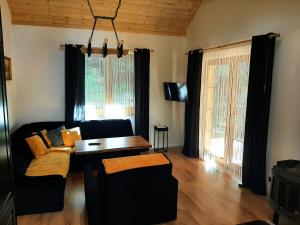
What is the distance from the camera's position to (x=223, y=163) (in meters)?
4.44

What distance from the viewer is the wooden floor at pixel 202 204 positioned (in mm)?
2898

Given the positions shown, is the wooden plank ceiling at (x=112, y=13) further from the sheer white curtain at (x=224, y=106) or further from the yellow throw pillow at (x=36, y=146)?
the yellow throw pillow at (x=36, y=146)

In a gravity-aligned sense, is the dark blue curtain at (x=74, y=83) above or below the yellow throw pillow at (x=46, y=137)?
above

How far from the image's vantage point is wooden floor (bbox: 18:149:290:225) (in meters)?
2.90

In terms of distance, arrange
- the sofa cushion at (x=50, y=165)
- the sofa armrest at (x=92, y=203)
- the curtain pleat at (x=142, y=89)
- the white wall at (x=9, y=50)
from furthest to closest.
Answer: the curtain pleat at (x=142, y=89) → the white wall at (x=9, y=50) → the sofa cushion at (x=50, y=165) → the sofa armrest at (x=92, y=203)

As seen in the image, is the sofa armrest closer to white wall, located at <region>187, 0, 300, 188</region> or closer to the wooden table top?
the wooden table top

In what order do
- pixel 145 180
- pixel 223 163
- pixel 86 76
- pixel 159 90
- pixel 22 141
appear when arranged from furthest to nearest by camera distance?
pixel 159 90 < pixel 86 76 < pixel 223 163 < pixel 22 141 < pixel 145 180

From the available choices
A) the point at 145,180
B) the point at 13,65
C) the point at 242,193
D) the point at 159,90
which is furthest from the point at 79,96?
the point at 242,193

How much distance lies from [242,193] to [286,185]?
1.07 m

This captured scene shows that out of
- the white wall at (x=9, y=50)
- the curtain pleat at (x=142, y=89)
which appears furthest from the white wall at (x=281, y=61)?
the white wall at (x=9, y=50)

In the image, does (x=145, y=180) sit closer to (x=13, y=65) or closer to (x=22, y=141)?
(x=22, y=141)

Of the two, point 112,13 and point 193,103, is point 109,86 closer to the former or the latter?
point 112,13

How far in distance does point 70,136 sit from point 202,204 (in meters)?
2.61

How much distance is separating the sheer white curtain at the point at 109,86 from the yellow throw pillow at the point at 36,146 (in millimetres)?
1377
